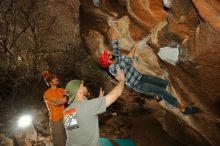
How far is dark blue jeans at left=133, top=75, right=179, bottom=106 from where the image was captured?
237 inches

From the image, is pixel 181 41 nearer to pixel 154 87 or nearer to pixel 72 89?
pixel 154 87

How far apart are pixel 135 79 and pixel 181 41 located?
114 cm

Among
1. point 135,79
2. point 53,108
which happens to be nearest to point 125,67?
point 135,79

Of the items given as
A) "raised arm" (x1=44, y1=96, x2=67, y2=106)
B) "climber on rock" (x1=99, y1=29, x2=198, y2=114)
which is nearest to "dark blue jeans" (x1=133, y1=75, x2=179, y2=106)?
"climber on rock" (x1=99, y1=29, x2=198, y2=114)

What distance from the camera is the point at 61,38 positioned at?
1500 cm

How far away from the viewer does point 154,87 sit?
243 inches

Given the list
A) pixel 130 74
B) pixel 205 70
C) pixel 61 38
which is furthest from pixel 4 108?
pixel 205 70

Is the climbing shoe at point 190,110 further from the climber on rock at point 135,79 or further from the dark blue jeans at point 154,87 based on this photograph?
the dark blue jeans at point 154,87

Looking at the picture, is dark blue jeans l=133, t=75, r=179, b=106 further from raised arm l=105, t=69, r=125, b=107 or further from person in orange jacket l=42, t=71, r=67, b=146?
raised arm l=105, t=69, r=125, b=107

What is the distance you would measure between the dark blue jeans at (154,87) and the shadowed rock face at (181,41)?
273mm

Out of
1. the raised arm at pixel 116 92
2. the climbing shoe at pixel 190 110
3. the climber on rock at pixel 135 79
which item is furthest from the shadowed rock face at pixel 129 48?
the raised arm at pixel 116 92

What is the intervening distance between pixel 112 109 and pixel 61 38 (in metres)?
5.29

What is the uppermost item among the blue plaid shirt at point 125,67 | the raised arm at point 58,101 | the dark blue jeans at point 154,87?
the blue plaid shirt at point 125,67

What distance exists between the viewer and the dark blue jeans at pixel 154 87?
6027 mm
